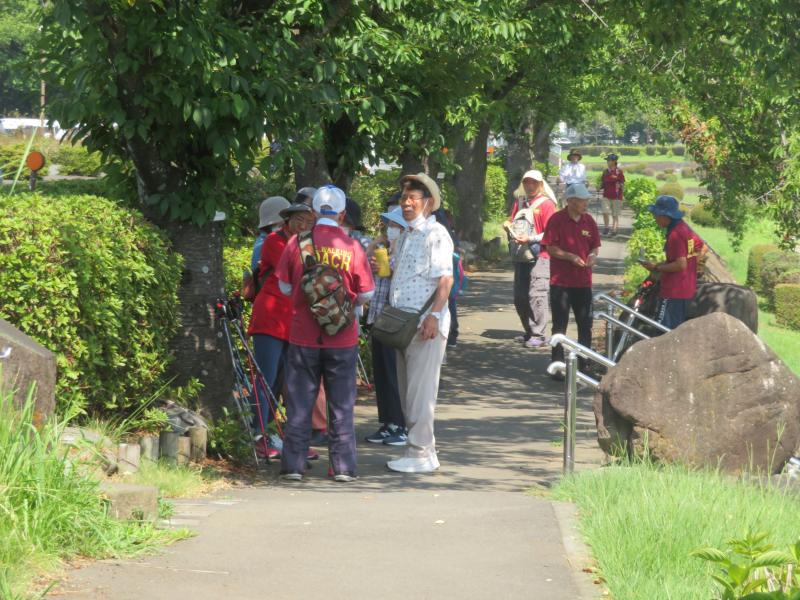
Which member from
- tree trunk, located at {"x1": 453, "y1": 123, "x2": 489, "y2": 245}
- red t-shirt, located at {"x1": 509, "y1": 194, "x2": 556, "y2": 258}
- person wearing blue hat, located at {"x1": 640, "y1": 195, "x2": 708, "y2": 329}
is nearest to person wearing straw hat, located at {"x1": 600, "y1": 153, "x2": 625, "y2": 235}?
tree trunk, located at {"x1": 453, "y1": 123, "x2": 489, "y2": 245}

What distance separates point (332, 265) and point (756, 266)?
73.5 ft

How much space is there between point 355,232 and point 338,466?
241 cm

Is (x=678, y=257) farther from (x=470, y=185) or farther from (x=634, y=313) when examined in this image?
(x=470, y=185)

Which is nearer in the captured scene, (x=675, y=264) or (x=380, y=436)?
(x=380, y=436)

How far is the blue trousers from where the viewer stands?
30.8 feet

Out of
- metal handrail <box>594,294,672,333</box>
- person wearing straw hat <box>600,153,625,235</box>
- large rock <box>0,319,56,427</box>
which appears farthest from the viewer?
person wearing straw hat <box>600,153,625,235</box>

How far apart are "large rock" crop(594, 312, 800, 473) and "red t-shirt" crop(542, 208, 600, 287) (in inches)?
190

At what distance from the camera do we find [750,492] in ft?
22.3

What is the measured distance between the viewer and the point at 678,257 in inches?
475

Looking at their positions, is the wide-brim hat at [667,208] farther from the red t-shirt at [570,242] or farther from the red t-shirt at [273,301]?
the red t-shirt at [273,301]

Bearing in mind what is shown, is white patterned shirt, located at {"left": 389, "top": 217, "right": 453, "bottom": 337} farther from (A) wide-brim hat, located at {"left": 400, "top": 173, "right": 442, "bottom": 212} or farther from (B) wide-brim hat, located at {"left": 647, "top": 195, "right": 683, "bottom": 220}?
(B) wide-brim hat, located at {"left": 647, "top": 195, "right": 683, "bottom": 220}

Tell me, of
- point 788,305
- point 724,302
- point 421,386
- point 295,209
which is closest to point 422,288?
point 421,386

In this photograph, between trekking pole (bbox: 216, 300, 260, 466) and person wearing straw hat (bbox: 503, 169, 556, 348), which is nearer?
trekking pole (bbox: 216, 300, 260, 466)

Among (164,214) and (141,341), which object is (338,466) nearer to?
(141,341)
